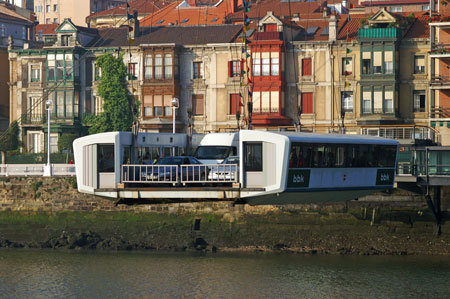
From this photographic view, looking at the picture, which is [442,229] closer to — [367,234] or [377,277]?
[367,234]

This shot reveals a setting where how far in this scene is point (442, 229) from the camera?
2849 inches

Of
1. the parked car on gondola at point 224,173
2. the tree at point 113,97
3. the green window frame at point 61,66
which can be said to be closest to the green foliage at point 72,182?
the tree at point 113,97

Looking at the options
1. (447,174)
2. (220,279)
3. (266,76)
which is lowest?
(220,279)

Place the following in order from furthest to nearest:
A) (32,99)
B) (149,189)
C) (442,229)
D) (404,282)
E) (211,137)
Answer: (32,99) < (442,229) < (211,137) < (404,282) < (149,189)

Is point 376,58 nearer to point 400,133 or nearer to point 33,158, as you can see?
point 400,133

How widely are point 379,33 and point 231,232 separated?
104 feet

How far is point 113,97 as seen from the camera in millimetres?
106812

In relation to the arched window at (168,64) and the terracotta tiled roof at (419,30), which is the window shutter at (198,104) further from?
the terracotta tiled roof at (419,30)

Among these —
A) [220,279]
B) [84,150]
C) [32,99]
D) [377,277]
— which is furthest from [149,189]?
[32,99]

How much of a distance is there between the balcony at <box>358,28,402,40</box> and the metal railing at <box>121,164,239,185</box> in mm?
50271

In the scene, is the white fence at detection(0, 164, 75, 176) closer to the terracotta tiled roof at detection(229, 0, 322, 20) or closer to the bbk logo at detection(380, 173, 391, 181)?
the bbk logo at detection(380, 173, 391, 181)

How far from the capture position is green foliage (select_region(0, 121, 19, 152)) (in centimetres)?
10975

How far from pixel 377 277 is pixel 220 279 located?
9640 mm

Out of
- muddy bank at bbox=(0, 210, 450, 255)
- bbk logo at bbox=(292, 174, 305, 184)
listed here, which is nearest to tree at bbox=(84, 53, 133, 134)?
muddy bank at bbox=(0, 210, 450, 255)
